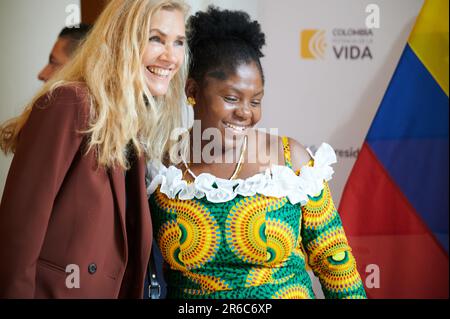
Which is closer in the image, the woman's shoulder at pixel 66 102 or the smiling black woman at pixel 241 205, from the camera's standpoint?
the woman's shoulder at pixel 66 102

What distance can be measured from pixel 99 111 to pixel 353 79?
4.77 ft

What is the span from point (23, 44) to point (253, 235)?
1436 millimetres

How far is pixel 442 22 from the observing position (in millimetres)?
2303

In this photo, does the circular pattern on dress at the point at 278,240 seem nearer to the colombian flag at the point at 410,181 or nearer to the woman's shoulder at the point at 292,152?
the woman's shoulder at the point at 292,152

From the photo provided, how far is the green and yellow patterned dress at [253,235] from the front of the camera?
1.60m

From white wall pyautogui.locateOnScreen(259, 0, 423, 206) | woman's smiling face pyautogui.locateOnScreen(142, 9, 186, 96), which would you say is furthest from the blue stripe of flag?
woman's smiling face pyautogui.locateOnScreen(142, 9, 186, 96)

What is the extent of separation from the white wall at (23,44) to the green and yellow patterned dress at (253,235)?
103cm

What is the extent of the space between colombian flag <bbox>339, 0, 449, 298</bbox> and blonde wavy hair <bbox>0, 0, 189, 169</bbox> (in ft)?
3.60

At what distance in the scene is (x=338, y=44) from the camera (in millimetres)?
2590

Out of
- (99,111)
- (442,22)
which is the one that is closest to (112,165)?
(99,111)

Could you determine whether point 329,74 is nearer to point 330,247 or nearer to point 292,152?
point 292,152

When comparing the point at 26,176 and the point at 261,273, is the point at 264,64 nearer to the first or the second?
the point at 261,273

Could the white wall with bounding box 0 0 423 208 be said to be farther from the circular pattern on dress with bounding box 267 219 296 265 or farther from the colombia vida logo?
the circular pattern on dress with bounding box 267 219 296 265

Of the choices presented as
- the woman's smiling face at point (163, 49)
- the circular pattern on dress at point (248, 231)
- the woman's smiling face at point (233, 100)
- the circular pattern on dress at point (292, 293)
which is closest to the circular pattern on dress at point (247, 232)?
the circular pattern on dress at point (248, 231)
